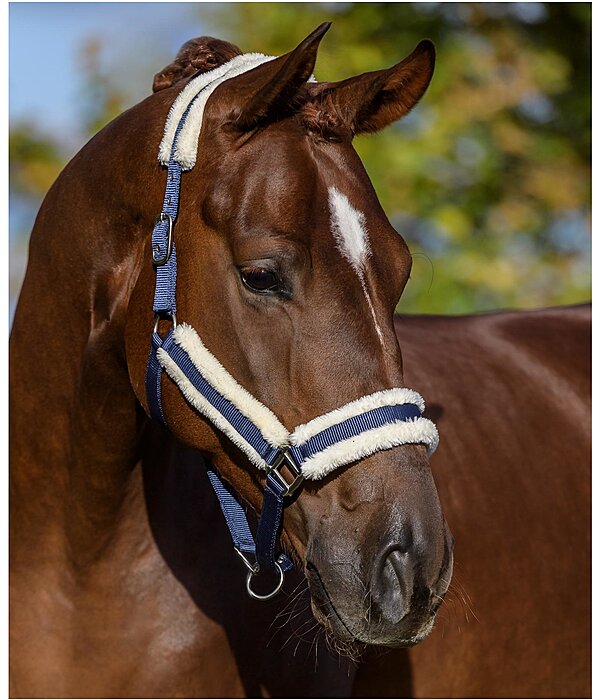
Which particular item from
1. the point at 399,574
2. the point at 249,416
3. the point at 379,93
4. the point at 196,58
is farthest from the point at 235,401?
the point at 196,58

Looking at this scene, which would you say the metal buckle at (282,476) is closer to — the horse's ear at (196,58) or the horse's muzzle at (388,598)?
the horse's muzzle at (388,598)

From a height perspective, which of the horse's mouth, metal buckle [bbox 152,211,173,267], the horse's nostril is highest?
metal buckle [bbox 152,211,173,267]

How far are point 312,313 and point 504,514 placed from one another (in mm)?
1694

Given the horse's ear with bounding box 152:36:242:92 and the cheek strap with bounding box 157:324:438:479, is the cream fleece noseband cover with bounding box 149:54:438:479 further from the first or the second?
the horse's ear with bounding box 152:36:242:92

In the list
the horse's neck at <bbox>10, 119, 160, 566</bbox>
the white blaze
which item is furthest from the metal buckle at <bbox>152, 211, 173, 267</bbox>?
the white blaze

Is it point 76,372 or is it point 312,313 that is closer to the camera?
point 312,313

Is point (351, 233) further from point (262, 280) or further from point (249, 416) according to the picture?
point (249, 416)

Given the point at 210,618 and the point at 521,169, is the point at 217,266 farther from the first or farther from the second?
the point at 521,169

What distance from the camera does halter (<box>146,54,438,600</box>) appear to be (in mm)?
1878

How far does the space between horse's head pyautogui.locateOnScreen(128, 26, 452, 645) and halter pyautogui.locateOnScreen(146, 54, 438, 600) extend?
0.09 feet

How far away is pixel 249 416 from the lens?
1.98 m

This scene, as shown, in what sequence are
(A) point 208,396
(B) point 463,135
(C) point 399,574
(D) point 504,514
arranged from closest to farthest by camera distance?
(C) point 399,574, (A) point 208,396, (D) point 504,514, (B) point 463,135

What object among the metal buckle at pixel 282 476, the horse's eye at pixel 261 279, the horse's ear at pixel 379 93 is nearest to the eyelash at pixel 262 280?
the horse's eye at pixel 261 279

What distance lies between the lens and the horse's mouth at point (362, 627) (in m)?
1.89
